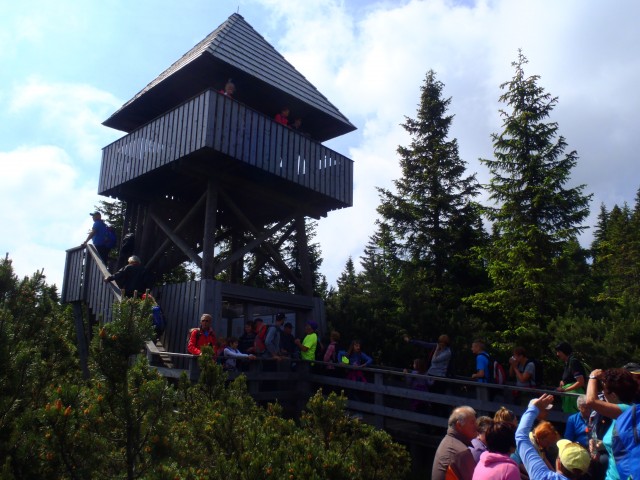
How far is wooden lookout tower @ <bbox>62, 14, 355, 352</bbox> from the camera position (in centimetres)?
1122

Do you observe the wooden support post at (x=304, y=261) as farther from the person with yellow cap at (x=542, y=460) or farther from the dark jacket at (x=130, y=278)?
the person with yellow cap at (x=542, y=460)

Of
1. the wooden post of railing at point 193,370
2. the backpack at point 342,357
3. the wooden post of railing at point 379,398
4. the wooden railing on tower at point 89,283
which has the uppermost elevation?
the wooden railing on tower at point 89,283

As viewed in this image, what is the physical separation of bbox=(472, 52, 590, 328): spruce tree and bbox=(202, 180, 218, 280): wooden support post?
9639 millimetres

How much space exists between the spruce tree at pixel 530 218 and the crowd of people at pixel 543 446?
497 inches

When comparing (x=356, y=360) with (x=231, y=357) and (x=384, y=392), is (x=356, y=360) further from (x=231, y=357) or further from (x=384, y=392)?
(x=231, y=357)

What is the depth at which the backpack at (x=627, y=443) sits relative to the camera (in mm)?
3387

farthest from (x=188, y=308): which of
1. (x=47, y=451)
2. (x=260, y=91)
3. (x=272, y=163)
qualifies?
(x=47, y=451)

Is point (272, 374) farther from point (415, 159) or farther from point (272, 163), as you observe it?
point (415, 159)

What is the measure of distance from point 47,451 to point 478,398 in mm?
5399

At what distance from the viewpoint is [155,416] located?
4012 mm

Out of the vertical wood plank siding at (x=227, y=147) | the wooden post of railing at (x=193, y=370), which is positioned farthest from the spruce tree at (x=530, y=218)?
the wooden post of railing at (x=193, y=370)

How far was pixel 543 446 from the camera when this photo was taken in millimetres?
4430

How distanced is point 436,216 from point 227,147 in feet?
36.4

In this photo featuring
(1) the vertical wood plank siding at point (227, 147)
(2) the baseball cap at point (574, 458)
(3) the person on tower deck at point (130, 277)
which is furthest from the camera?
(1) the vertical wood plank siding at point (227, 147)
